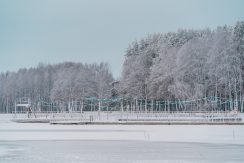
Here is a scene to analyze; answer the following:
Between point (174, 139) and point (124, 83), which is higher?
point (124, 83)

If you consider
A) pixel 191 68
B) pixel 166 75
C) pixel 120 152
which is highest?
pixel 191 68

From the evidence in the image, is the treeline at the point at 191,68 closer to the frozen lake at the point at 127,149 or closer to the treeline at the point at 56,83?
the treeline at the point at 56,83

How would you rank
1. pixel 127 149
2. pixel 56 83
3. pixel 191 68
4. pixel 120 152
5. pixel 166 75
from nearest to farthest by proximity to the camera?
pixel 120 152
pixel 127 149
pixel 191 68
pixel 166 75
pixel 56 83

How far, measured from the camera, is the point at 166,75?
7650 cm

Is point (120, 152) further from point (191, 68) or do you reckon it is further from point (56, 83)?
point (56, 83)

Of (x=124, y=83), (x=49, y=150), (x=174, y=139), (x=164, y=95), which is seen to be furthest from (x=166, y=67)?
(x=49, y=150)

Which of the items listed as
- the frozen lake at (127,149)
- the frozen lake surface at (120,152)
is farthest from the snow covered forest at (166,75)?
the frozen lake surface at (120,152)

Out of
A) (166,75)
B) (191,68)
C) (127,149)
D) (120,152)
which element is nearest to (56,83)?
(166,75)

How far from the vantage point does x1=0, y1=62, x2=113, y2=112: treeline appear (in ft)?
318

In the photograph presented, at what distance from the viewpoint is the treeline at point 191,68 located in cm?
6731

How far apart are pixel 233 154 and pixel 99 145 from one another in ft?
25.4

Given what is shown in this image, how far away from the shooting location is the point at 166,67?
7788cm

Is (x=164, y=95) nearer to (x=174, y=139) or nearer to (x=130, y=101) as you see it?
(x=130, y=101)

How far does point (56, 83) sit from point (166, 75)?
36.9 meters
